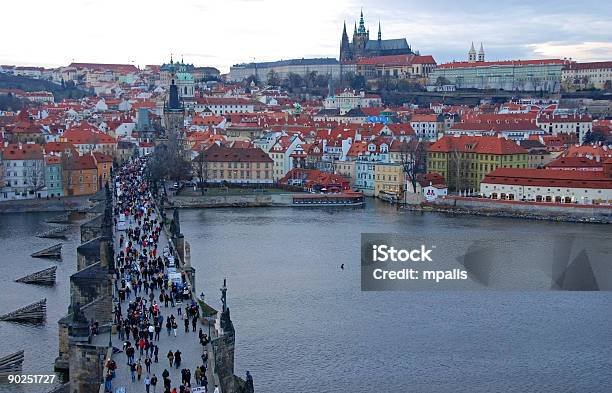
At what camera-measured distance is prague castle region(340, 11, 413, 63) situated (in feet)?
299

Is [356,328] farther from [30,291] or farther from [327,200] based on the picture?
[327,200]

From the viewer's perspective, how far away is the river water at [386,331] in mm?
11648

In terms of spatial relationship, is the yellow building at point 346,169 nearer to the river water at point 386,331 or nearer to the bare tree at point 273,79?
the river water at point 386,331

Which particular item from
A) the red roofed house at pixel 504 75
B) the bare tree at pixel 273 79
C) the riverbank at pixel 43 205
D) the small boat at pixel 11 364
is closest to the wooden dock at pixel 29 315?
the small boat at pixel 11 364

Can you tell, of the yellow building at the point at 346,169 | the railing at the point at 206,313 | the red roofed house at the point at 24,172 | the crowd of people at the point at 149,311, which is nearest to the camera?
the crowd of people at the point at 149,311

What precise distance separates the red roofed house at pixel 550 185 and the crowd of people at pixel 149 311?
14588 mm

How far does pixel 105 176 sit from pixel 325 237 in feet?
41.1

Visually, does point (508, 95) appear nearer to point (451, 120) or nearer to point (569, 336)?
point (451, 120)

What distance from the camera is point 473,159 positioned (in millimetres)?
33969

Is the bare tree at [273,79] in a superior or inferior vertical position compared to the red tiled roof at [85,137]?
superior

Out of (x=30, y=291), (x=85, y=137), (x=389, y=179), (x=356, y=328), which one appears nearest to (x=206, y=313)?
(x=356, y=328)

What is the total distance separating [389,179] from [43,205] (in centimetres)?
1202

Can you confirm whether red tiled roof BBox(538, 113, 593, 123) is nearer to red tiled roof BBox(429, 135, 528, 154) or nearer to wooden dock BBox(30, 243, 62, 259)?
red tiled roof BBox(429, 135, 528, 154)

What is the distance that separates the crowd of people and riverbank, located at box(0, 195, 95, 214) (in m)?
10.8
